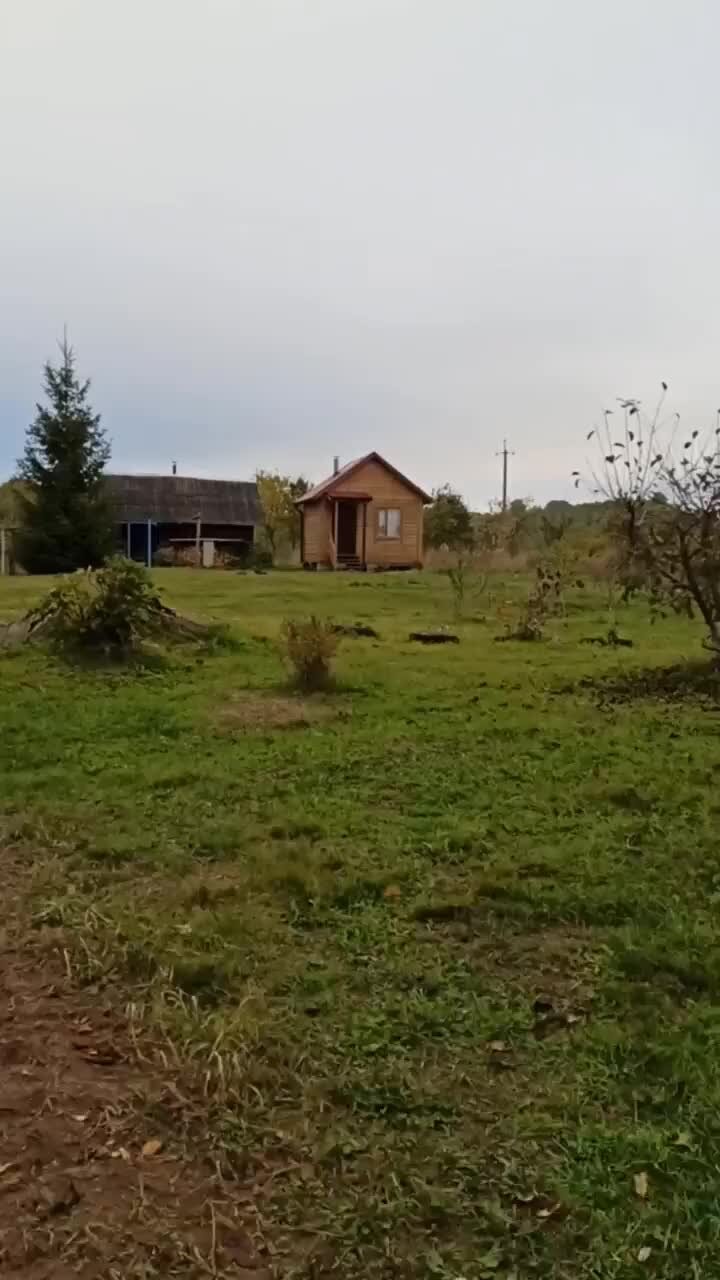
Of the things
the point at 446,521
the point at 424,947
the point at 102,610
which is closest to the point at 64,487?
the point at 446,521

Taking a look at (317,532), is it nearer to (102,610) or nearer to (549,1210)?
(102,610)

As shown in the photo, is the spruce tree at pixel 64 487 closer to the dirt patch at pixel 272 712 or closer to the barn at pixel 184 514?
the barn at pixel 184 514

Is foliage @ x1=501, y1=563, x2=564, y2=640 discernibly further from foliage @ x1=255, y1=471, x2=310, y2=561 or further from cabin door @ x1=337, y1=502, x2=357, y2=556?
foliage @ x1=255, y1=471, x2=310, y2=561

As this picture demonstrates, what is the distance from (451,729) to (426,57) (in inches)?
226

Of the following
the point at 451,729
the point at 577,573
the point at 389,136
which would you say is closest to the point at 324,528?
the point at 577,573

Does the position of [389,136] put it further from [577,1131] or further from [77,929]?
[577,1131]

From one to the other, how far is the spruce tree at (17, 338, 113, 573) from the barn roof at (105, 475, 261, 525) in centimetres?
669

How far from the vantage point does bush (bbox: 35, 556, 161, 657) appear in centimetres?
970

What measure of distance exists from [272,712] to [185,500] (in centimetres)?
2976

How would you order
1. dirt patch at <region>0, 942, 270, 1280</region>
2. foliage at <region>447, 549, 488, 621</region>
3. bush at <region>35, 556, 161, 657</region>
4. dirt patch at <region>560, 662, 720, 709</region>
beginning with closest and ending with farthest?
1. dirt patch at <region>0, 942, 270, 1280</region>
2. dirt patch at <region>560, 662, 720, 709</region>
3. bush at <region>35, 556, 161, 657</region>
4. foliage at <region>447, 549, 488, 621</region>

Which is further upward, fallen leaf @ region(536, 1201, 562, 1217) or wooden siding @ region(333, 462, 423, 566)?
wooden siding @ region(333, 462, 423, 566)

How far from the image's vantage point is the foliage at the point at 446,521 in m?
34.2

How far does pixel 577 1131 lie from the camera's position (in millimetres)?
2307

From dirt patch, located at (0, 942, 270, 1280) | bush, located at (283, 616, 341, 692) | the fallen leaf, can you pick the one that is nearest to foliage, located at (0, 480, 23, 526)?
bush, located at (283, 616, 341, 692)
